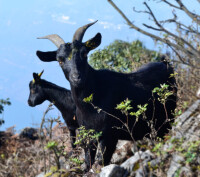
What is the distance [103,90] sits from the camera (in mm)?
6801

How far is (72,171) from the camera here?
5102 mm

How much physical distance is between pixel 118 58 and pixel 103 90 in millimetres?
6847

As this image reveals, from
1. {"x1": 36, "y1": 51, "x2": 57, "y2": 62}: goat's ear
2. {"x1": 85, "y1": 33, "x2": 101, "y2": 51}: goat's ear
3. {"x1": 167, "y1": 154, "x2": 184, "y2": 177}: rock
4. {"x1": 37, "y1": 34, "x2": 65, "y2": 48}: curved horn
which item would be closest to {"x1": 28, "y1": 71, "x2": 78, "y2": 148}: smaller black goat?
{"x1": 36, "y1": 51, "x2": 57, "y2": 62}: goat's ear

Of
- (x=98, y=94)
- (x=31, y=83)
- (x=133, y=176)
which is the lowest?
(x=133, y=176)

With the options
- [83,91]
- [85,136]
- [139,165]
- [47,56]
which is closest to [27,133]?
[47,56]

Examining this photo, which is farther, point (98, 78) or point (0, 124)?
point (0, 124)

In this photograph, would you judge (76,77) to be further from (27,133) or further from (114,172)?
(27,133)

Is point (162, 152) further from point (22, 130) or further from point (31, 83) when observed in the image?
point (22, 130)

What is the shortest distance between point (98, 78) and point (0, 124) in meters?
8.04

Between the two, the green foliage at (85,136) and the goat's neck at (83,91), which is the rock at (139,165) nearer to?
the green foliage at (85,136)

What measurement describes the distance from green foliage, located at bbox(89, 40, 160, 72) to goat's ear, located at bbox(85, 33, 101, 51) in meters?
4.27

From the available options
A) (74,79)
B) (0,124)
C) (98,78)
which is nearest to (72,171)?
(74,79)

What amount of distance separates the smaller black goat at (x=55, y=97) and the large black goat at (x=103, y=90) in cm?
176

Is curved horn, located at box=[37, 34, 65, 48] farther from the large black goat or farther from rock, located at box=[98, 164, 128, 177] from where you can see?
rock, located at box=[98, 164, 128, 177]
